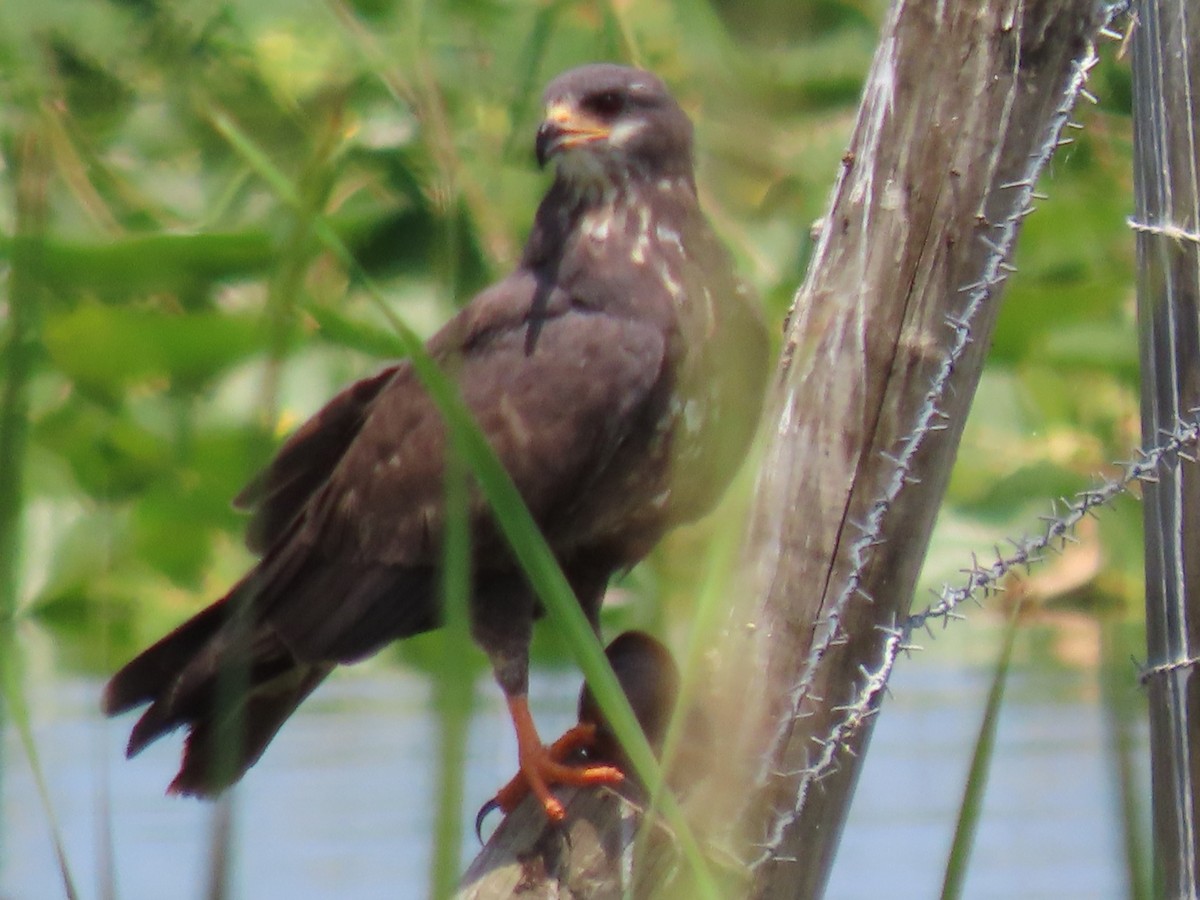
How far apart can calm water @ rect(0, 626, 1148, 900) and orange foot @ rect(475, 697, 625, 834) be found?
0.99 m

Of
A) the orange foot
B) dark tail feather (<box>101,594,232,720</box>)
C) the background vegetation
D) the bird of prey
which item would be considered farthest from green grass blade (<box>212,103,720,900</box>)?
the background vegetation

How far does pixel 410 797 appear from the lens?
385cm

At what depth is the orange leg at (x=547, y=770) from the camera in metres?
2.11

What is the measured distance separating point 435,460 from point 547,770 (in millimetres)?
547

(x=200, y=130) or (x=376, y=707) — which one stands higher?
(x=200, y=130)

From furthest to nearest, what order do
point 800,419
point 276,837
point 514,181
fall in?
point 276,837 → point 514,181 → point 800,419

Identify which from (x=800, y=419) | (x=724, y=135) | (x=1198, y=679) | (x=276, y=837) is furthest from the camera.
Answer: (x=276, y=837)

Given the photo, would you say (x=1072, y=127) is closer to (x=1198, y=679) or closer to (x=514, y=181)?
(x=1198, y=679)

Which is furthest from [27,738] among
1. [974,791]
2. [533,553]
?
[974,791]

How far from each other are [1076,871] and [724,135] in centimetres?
336

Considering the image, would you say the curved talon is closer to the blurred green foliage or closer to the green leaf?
the blurred green foliage

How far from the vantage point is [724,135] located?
3.85 feet

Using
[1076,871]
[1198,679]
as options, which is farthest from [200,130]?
[1198,679]

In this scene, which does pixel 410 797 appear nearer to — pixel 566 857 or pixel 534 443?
pixel 534 443
